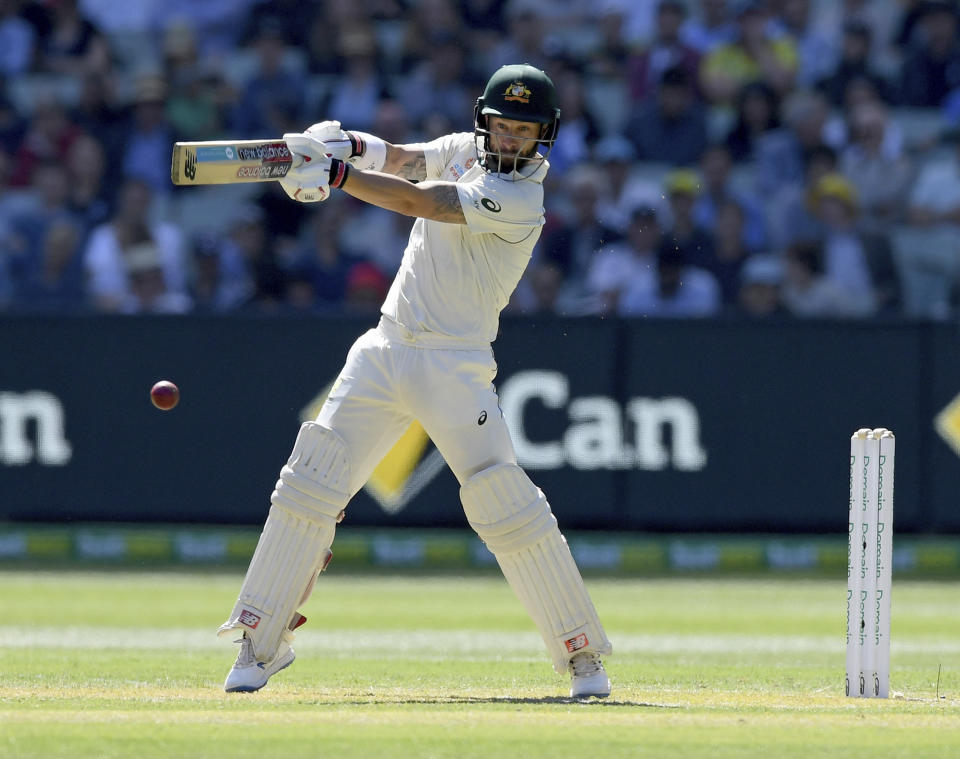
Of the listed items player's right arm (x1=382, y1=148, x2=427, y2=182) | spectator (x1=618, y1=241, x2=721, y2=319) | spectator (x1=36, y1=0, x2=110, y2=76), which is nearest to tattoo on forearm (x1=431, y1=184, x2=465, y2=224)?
player's right arm (x1=382, y1=148, x2=427, y2=182)

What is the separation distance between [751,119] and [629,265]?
1.90m

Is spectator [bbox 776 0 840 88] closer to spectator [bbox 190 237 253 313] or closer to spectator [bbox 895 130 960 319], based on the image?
spectator [bbox 895 130 960 319]

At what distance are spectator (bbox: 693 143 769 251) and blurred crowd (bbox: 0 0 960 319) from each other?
0.06 ft

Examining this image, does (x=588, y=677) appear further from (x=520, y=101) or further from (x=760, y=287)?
(x=760, y=287)

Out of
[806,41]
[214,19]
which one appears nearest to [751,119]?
[806,41]

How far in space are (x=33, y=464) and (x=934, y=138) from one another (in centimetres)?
666

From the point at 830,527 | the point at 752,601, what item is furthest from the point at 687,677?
the point at 830,527

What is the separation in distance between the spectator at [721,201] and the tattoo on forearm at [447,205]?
6745mm

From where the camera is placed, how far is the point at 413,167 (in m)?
5.81

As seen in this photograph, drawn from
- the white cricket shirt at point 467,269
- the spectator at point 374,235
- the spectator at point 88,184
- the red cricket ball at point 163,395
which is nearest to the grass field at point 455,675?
the red cricket ball at point 163,395

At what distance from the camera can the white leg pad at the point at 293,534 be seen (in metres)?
5.36

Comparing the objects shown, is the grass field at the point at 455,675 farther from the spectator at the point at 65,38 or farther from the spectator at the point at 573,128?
the spectator at the point at 65,38

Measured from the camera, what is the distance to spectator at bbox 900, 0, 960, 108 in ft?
43.3

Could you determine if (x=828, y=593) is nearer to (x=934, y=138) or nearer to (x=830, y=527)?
(x=830, y=527)
